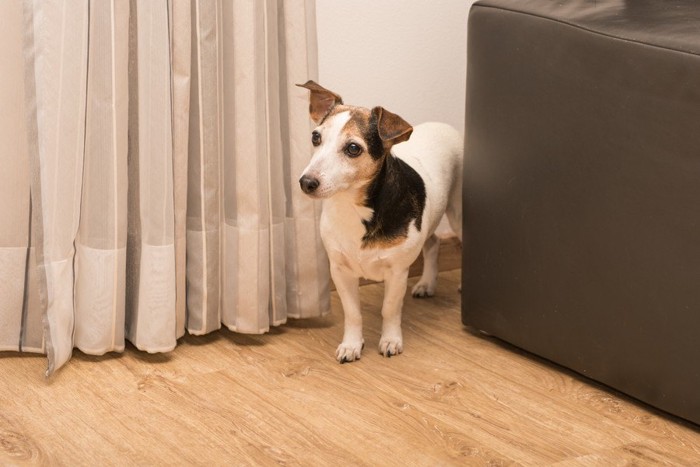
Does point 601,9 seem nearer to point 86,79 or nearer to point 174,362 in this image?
point 86,79

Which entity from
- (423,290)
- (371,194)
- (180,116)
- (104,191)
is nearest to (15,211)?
(104,191)

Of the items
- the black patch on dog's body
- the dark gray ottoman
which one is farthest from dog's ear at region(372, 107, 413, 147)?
the dark gray ottoman

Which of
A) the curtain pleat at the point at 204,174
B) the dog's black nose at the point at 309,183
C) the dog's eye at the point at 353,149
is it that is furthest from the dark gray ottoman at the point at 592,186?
the curtain pleat at the point at 204,174

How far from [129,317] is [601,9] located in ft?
3.74

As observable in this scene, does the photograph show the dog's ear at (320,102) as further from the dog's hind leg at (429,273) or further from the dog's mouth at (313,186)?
the dog's hind leg at (429,273)

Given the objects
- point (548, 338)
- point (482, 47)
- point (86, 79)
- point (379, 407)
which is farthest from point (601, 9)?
point (86, 79)

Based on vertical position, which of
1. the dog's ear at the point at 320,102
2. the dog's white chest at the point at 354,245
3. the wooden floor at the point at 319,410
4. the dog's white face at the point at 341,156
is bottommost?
the wooden floor at the point at 319,410

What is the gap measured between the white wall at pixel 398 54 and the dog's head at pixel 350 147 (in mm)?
493

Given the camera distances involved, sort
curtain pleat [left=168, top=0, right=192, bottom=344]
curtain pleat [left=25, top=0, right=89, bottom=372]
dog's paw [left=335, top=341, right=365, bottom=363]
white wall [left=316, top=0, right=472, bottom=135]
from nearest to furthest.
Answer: curtain pleat [left=25, top=0, right=89, bottom=372] < curtain pleat [left=168, top=0, right=192, bottom=344] < dog's paw [left=335, top=341, right=365, bottom=363] < white wall [left=316, top=0, right=472, bottom=135]

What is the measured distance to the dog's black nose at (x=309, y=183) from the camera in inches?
68.6

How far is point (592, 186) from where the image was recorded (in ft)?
5.65

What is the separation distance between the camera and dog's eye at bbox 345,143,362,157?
1.79m

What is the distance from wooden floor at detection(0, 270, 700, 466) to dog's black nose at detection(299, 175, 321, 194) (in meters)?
0.39

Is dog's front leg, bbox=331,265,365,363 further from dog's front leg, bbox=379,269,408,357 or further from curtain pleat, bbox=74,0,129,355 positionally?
curtain pleat, bbox=74,0,129,355
